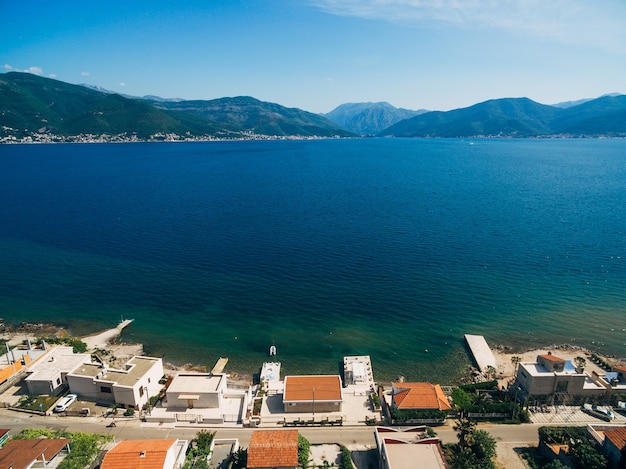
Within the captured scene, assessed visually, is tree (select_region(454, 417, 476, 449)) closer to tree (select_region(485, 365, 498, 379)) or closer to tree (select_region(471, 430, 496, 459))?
tree (select_region(471, 430, 496, 459))

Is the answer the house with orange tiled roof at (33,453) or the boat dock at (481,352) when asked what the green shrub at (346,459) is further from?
the boat dock at (481,352)

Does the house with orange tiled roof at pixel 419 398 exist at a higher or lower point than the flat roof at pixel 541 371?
lower

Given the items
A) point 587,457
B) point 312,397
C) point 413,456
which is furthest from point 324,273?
point 587,457

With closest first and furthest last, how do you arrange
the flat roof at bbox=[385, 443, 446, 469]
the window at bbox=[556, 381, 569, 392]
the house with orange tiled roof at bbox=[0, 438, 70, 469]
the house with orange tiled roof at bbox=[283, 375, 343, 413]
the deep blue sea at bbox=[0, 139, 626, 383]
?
1. the house with orange tiled roof at bbox=[0, 438, 70, 469]
2. the flat roof at bbox=[385, 443, 446, 469]
3. the house with orange tiled roof at bbox=[283, 375, 343, 413]
4. the window at bbox=[556, 381, 569, 392]
5. the deep blue sea at bbox=[0, 139, 626, 383]

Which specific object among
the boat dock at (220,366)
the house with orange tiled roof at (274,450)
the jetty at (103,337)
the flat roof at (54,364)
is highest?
the house with orange tiled roof at (274,450)

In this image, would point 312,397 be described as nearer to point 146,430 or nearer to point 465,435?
point 465,435

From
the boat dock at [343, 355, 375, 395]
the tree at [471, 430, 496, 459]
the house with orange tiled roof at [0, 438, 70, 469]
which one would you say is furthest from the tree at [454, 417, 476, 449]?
the house with orange tiled roof at [0, 438, 70, 469]

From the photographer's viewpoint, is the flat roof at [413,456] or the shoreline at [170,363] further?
the shoreline at [170,363]

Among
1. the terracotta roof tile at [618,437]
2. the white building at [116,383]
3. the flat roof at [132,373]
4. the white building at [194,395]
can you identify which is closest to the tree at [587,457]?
the terracotta roof tile at [618,437]
